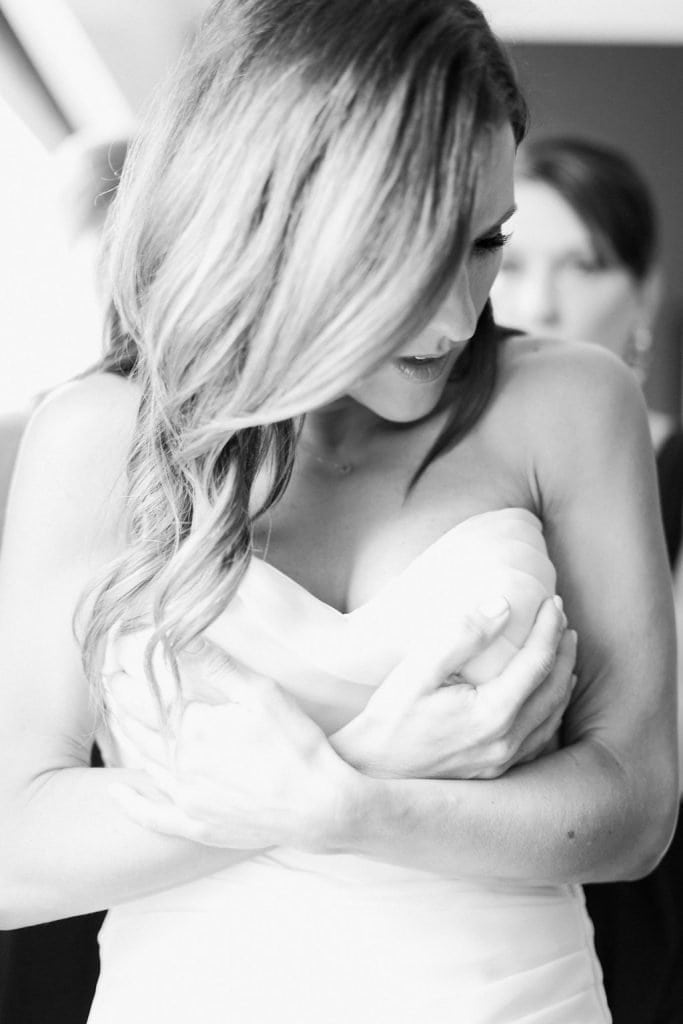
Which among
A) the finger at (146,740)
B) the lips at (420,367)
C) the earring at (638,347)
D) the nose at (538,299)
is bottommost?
the earring at (638,347)

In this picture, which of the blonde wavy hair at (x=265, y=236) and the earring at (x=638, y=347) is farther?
the earring at (x=638, y=347)

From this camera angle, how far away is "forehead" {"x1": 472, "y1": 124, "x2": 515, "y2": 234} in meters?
1.05

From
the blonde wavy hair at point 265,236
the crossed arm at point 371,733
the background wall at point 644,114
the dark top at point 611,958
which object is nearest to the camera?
the blonde wavy hair at point 265,236

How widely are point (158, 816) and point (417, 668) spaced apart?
27cm

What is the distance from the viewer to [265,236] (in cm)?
104

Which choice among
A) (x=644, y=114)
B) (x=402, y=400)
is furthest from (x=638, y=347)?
(x=644, y=114)

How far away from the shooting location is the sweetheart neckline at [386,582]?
1.20 metres

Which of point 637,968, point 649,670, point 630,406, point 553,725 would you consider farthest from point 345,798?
point 637,968

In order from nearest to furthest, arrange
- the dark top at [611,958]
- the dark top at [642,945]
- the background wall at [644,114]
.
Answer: the dark top at [611,958] < the dark top at [642,945] < the background wall at [644,114]

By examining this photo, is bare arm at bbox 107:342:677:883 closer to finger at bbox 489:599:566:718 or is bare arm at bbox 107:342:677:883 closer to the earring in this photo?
finger at bbox 489:599:566:718

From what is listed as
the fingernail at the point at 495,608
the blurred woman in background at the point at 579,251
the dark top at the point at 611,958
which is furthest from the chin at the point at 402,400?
the blurred woman in background at the point at 579,251

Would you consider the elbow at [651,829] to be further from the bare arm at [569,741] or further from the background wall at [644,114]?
the background wall at [644,114]

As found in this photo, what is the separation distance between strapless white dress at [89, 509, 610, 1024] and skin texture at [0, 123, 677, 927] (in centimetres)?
5

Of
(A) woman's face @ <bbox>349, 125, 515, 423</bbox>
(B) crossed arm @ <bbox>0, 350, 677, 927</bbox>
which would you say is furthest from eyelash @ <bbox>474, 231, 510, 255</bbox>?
(B) crossed arm @ <bbox>0, 350, 677, 927</bbox>
